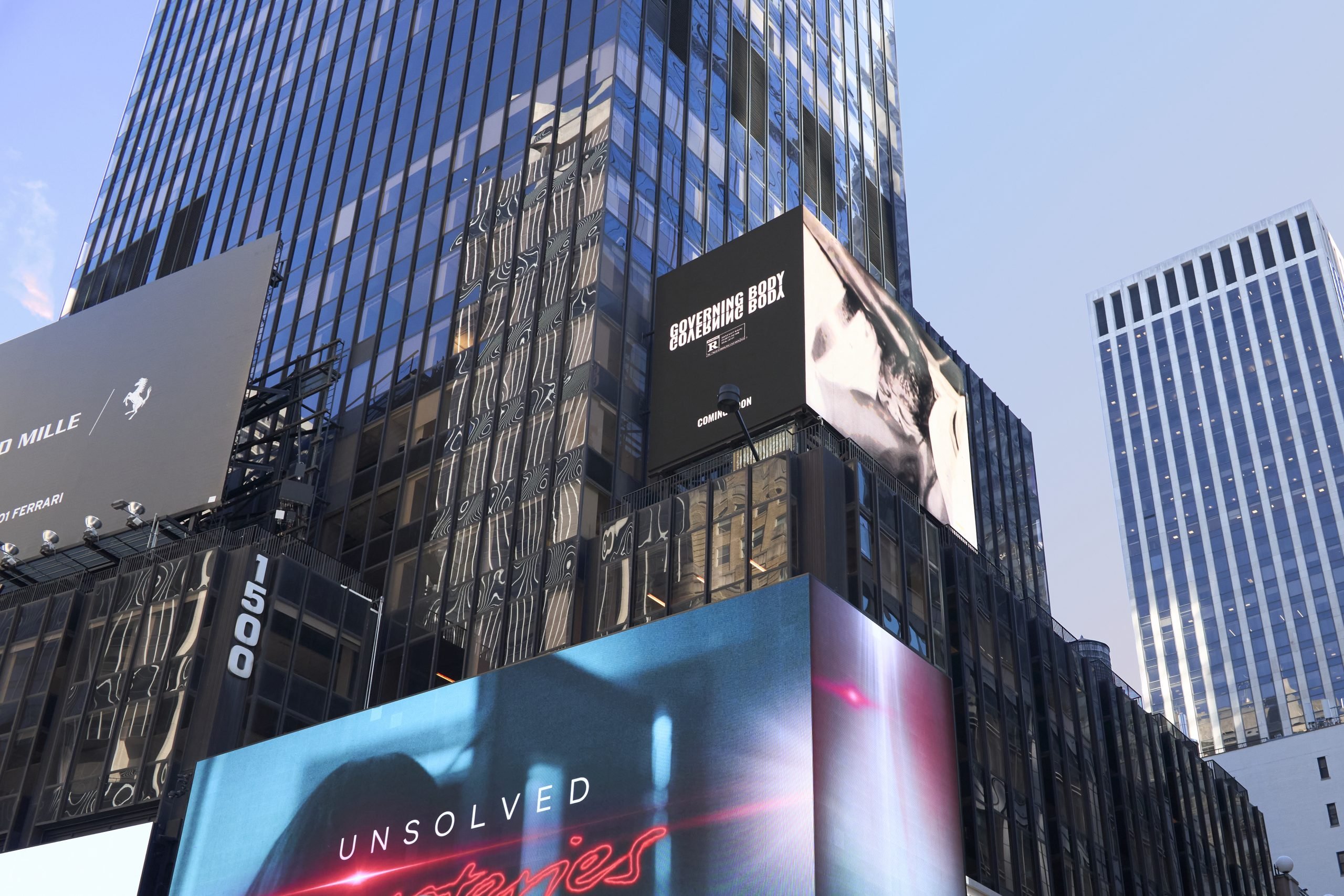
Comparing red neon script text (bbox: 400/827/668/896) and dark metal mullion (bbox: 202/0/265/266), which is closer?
red neon script text (bbox: 400/827/668/896)

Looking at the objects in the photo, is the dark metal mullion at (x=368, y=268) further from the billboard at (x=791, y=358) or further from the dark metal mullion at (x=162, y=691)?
the billboard at (x=791, y=358)

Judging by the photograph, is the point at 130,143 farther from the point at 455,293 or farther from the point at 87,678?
the point at 87,678

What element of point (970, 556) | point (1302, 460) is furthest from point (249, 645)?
point (1302, 460)

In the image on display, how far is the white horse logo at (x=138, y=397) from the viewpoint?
60.8 meters

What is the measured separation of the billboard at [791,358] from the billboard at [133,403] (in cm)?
1782

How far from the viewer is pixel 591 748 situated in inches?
1270

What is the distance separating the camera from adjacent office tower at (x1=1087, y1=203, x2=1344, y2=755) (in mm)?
171250

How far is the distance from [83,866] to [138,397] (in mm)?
24456

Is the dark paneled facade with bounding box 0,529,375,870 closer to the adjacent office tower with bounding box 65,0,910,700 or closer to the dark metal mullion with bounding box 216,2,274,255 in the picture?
the adjacent office tower with bounding box 65,0,910,700

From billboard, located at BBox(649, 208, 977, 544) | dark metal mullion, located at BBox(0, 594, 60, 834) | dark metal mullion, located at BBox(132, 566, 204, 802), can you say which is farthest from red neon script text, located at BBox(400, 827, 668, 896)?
billboard, located at BBox(649, 208, 977, 544)

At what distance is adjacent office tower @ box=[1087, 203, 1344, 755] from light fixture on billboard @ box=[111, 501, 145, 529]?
473ft

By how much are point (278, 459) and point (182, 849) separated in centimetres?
2432

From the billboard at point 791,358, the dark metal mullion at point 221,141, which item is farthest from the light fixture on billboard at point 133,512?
the dark metal mullion at point 221,141

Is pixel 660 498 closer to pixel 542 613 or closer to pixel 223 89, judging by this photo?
pixel 542 613
